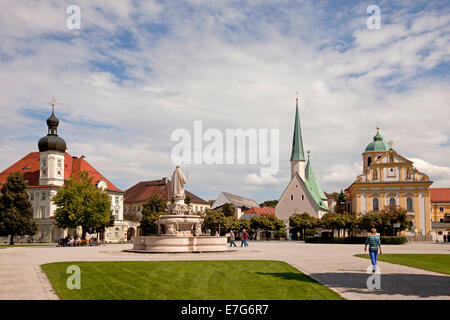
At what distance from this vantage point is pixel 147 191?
113750 millimetres

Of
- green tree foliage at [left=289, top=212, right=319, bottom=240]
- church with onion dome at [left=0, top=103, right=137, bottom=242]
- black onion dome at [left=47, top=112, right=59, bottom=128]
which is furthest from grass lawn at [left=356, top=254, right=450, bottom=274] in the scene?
black onion dome at [left=47, top=112, right=59, bottom=128]

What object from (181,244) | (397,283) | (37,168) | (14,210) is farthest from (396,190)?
(397,283)


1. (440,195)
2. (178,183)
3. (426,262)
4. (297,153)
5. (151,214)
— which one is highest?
(297,153)

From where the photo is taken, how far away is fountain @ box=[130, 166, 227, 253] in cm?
2958

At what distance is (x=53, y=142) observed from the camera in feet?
268

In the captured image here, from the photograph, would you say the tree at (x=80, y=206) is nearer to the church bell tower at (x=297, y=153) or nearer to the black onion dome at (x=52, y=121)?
the black onion dome at (x=52, y=121)

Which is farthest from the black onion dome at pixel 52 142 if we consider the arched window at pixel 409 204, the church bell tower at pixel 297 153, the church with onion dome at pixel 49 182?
the arched window at pixel 409 204

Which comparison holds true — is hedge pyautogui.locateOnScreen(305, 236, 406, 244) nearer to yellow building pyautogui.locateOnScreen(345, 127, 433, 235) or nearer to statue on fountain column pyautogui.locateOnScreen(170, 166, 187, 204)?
yellow building pyautogui.locateOnScreen(345, 127, 433, 235)

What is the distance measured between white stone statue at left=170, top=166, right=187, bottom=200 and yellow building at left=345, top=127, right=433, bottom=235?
5938 cm

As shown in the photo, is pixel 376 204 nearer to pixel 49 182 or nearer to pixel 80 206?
pixel 80 206

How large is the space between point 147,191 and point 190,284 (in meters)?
102

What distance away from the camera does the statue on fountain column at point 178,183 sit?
1314 inches

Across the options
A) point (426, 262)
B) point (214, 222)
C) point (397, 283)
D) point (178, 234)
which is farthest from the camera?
point (214, 222)

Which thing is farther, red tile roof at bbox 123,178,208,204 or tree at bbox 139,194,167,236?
red tile roof at bbox 123,178,208,204
